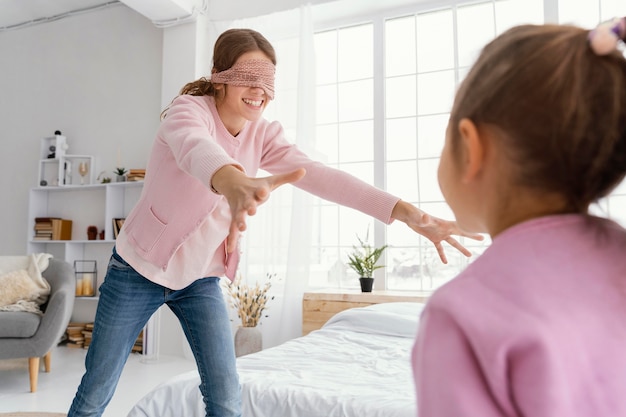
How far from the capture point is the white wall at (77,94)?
5.62 meters

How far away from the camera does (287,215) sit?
4.67 metres

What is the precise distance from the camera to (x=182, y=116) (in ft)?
4.51

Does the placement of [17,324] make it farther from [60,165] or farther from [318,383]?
[318,383]

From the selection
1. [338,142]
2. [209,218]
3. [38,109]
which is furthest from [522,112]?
[38,109]

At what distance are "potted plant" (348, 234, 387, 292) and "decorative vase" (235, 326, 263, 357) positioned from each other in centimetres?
88

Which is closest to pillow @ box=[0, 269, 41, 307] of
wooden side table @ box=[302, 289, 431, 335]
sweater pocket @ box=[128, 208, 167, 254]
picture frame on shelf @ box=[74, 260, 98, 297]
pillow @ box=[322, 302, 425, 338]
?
picture frame on shelf @ box=[74, 260, 98, 297]

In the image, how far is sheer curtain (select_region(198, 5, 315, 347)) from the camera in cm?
449

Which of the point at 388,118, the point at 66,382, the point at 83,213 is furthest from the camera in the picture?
the point at 83,213

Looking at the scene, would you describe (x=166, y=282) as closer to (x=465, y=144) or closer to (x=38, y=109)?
(x=465, y=144)

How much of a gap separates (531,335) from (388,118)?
14.5 ft

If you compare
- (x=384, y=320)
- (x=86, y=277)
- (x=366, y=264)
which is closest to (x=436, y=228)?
(x=384, y=320)

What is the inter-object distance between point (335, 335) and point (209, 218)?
1706mm

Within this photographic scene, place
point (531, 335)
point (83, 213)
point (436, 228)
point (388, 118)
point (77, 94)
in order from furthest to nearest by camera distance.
Result: point (77, 94) < point (83, 213) < point (388, 118) < point (436, 228) < point (531, 335)

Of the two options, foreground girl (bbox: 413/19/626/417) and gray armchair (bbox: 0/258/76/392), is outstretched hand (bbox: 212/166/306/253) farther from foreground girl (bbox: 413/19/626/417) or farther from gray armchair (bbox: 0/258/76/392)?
gray armchair (bbox: 0/258/76/392)
